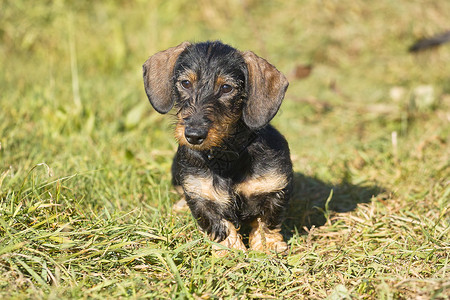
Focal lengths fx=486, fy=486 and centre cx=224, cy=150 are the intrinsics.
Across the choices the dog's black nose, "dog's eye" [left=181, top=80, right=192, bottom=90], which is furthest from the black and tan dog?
the dog's black nose

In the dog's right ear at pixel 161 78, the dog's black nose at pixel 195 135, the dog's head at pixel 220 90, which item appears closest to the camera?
the dog's black nose at pixel 195 135

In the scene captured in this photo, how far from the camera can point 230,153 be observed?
348 cm

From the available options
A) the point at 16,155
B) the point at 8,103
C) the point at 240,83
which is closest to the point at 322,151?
the point at 240,83

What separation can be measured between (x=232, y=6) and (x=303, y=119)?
4.39 meters

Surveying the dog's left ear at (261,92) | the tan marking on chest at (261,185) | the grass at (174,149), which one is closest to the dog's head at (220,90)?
the dog's left ear at (261,92)

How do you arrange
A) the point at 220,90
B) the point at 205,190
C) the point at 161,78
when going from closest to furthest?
the point at 220,90, the point at 205,190, the point at 161,78

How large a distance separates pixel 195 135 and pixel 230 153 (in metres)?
0.55

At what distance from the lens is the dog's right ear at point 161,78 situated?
358cm

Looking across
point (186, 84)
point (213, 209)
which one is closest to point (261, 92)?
point (186, 84)

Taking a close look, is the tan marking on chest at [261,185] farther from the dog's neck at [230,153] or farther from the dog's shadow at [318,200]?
the dog's shadow at [318,200]

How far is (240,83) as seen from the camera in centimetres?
340

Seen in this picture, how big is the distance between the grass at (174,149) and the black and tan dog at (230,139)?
0.86ft

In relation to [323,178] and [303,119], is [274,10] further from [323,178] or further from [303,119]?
[323,178]

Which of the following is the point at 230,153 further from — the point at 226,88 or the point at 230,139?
the point at 226,88
